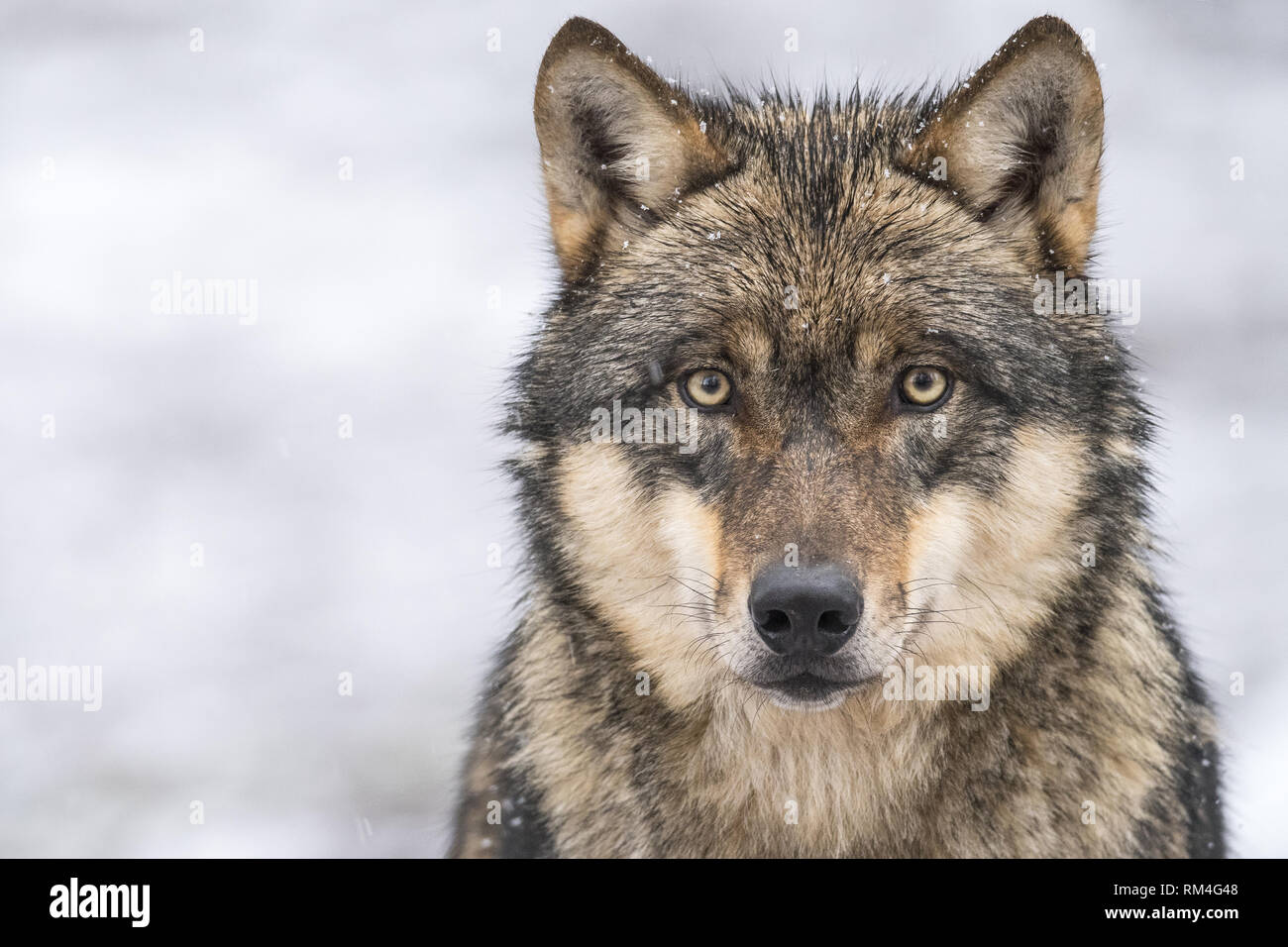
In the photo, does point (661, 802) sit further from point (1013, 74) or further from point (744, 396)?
point (1013, 74)

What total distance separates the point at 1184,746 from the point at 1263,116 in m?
7.66

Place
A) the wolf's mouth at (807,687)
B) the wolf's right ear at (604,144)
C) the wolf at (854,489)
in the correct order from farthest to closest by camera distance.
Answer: the wolf's right ear at (604,144) < the wolf at (854,489) < the wolf's mouth at (807,687)

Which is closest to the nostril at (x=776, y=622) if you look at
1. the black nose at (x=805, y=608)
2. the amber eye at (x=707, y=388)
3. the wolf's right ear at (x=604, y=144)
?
the black nose at (x=805, y=608)

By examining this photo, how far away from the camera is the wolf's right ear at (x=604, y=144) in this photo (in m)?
3.42

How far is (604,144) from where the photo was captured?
364 cm

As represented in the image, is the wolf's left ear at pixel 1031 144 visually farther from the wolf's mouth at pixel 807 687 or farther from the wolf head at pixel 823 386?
the wolf's mouth at pixel 807 687

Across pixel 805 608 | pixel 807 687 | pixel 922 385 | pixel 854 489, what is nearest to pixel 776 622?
pixel 805 608

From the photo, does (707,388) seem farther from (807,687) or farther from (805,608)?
(807,687)

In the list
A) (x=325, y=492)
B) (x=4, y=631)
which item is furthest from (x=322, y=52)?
(x=4, y=631)

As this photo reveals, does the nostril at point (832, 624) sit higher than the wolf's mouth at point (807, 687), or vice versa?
the nostril at point (832, 624)

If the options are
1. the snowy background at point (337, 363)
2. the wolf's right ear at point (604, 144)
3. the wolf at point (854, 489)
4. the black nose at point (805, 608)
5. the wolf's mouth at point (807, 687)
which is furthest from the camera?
the snowy background at point (337, 363)

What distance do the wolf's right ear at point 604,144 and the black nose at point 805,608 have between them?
4.38ft

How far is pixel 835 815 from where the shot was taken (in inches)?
134

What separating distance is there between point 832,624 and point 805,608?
0.09 m
